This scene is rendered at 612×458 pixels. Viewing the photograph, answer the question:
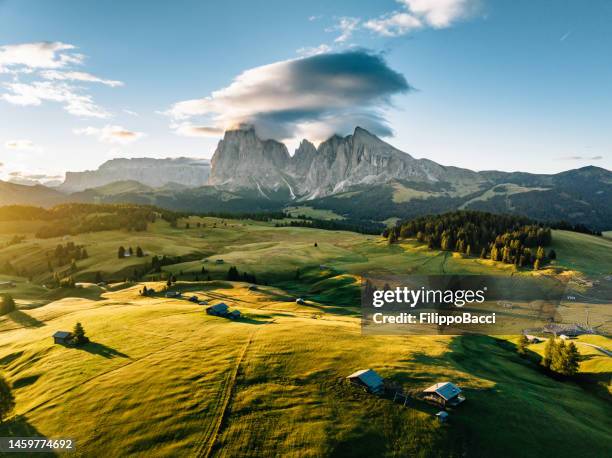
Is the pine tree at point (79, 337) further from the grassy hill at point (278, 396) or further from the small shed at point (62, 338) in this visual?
the grassy hill at point (278, 396)

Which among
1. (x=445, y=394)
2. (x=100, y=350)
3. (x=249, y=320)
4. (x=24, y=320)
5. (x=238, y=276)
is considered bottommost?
(x=24, y=320)

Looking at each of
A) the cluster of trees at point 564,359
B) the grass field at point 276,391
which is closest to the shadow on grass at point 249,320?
the grass field at point 276,391

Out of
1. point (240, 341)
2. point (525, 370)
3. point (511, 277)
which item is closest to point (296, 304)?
point (240, 341)

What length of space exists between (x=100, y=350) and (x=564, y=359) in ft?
300

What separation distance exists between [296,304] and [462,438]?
3068 inches

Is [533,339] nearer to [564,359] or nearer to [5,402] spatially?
[564,359]

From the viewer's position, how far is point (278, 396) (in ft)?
163

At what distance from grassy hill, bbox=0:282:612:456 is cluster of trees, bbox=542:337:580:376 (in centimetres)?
372

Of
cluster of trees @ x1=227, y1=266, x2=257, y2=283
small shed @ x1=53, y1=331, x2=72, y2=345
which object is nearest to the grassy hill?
small shed @ x1=53, y1=331, x2=72, y2=345

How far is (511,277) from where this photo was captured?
154000 mm

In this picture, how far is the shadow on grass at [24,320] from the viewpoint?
3892 inches

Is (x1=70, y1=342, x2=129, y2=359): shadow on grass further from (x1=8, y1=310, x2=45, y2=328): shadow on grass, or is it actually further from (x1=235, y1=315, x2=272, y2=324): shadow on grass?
(x1=8, y1=310, x2=45, y2=328): shadow on grass

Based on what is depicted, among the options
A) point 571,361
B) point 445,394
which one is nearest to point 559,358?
point 571,361

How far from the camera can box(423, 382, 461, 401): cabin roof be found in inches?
1900
